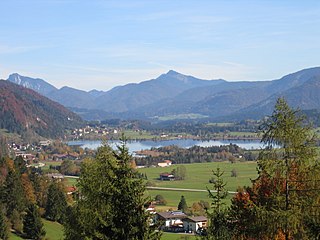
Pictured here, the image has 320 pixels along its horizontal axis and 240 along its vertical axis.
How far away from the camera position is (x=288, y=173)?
9.91 meters

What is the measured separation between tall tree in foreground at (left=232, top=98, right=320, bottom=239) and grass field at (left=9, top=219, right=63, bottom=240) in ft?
79.3

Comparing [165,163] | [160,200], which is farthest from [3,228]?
[165,163]

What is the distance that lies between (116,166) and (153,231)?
155 cm

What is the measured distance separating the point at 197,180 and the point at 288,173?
64610 mm

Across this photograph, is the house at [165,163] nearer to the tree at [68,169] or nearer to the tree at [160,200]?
the tree at [68,169]

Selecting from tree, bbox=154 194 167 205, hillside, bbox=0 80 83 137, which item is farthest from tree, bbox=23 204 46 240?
hillside, bbox=0 80 83 137

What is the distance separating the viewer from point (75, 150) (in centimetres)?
12075

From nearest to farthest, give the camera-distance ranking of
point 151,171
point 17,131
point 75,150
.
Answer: point 151,171
point 75,150
point 17,131

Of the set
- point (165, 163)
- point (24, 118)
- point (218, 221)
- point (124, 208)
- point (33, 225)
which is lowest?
point (165, 163)

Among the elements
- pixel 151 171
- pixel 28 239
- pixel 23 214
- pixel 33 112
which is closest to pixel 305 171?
pixel 28 239

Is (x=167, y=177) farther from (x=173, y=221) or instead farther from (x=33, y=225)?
(x=33, y=225)

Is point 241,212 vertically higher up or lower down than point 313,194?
lower down

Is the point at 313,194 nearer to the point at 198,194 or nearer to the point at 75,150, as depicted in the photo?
the point at 198,194

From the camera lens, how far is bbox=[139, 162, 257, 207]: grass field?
2359 inches
